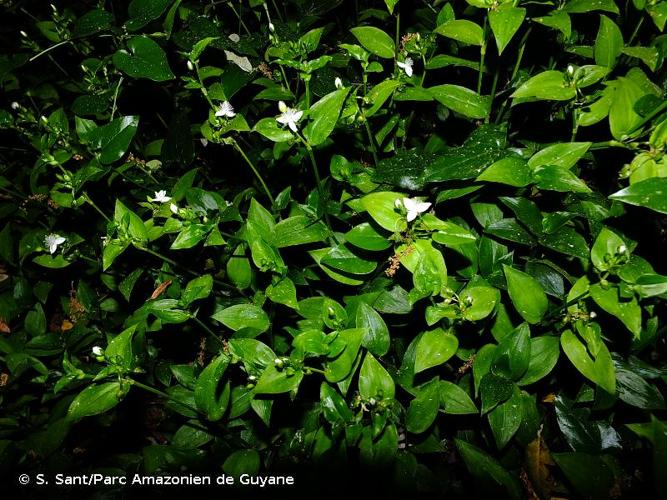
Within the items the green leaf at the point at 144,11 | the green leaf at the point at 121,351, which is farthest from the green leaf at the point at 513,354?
the green leaf at the point at 144,11

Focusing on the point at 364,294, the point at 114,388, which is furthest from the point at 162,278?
the point at 364,294

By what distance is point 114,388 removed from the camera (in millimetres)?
1468

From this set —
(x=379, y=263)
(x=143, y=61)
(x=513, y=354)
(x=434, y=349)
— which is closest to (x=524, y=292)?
(x=513, y=354)

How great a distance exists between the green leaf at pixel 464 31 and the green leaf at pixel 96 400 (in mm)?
1730

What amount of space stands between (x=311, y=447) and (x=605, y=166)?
1843 millimetres

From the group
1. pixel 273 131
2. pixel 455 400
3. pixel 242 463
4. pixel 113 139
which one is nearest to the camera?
pixel 273 131

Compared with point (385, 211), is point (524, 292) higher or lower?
lower

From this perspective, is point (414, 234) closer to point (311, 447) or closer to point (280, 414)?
point (311, 447)

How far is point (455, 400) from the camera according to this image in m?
1.65

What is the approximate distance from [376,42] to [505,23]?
0.63m

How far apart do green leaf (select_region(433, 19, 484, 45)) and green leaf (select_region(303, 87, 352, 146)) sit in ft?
1.56

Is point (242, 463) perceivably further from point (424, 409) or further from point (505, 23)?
point (505, 23)

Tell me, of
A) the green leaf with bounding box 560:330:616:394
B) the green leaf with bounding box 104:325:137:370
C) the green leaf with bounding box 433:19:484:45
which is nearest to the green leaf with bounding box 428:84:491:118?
the green leaf with bounding box 433:19:484:45

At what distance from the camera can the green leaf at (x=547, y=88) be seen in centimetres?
138
